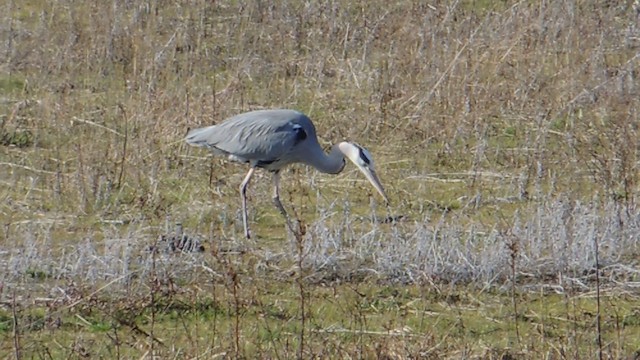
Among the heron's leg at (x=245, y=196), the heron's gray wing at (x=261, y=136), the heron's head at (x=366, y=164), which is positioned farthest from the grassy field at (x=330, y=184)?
the heron's gray wing at (x=261, y=136)

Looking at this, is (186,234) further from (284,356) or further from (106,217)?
(284,356)

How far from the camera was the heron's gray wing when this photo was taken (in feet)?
29.0

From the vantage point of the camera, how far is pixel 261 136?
350 inches

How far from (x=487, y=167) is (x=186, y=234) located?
2.69 meters

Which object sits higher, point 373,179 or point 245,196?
point 373,179

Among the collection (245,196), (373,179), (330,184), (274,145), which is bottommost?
(330,184)

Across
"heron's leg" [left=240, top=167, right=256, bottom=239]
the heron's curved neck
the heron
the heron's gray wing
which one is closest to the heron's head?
the heron

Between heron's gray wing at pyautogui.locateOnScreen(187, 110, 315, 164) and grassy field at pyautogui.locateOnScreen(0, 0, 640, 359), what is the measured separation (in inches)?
14.4

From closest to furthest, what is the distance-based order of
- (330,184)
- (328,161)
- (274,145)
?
1. (274,145)
2. (328,161)
3. (330,184)

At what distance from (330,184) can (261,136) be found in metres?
0.91

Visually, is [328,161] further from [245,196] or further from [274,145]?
[245,196]

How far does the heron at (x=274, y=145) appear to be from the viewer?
29.1 feet

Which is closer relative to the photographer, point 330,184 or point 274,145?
point 274,145

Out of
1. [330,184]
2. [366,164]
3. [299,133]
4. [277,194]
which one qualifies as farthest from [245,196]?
[330,184]
